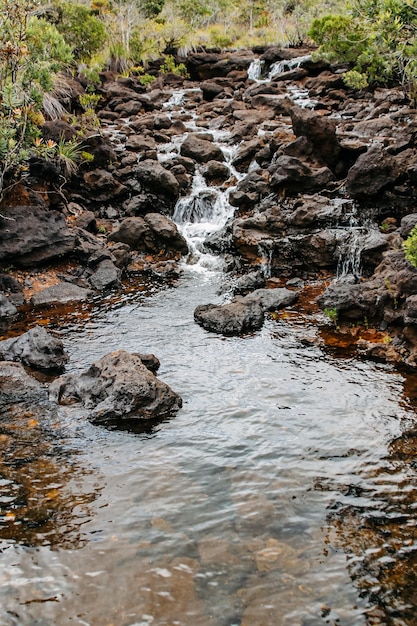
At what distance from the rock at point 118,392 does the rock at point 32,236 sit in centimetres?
657

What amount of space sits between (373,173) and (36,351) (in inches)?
435

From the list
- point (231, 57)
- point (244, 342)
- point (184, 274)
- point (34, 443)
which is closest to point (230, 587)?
point (34, 443)

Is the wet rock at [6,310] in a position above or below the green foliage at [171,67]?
below

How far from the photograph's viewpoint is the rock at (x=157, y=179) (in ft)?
55.9

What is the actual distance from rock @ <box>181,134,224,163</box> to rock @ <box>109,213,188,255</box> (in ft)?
18.7

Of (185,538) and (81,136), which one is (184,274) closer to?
(81,136)

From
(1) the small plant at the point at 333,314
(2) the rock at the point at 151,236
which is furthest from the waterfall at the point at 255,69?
(1) the small plant at the point at 333,314

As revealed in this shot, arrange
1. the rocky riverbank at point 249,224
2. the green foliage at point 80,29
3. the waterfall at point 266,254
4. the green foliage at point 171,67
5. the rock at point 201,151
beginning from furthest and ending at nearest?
the green foliage at point 171,67
the green foliage at point 80,29
the rock at point 201,151
the waterfall at point 266,254
the rocky riverbank at point 249,224

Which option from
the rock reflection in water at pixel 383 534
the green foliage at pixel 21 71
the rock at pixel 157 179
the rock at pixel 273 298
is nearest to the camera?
the rock reflection in water at pixel 383 534

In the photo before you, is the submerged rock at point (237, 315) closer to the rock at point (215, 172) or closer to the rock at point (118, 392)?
the rock at point (118, 392)

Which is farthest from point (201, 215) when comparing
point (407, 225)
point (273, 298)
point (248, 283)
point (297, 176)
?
point (407, 225)

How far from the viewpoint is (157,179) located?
17078 mm

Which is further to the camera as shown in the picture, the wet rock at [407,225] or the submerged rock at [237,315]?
the wet rock at [407,225]

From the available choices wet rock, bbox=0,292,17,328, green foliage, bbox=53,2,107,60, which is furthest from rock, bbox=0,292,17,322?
green foliage, bbox=53,2,107,60
